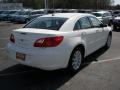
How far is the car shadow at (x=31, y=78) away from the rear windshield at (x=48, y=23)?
1270mm

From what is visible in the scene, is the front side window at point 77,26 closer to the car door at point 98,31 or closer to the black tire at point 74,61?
the black tire at point 74,61

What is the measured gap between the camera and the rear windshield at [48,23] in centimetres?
608

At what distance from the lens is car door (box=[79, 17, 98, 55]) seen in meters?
6.69

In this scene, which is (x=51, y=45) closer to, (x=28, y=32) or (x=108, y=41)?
(x=28, y=32)

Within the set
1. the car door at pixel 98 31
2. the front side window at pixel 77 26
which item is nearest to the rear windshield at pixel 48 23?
the front side window at pixel 77 26

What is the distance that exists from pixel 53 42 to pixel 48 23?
106cm

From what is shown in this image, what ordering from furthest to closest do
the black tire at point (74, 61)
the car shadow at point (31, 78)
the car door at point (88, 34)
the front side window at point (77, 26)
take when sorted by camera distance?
the car door at point (88, 34), the front side window at point (77, 26), the black tire at point (74, 61), the car shadow at point (31, 78)

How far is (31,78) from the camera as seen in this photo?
5.88 meters

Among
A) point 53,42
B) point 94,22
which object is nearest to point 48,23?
point 53,42

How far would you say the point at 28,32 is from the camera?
18.5ft

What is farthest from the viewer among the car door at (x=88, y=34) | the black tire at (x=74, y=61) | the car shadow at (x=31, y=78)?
the car door at (x=88, y=34)

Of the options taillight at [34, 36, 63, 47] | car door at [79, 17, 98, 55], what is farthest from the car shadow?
taillight at [34, 36, 63, 47]

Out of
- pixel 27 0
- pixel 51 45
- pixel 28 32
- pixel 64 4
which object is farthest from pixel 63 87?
pixel 27 0

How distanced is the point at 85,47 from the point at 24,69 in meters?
1.92
